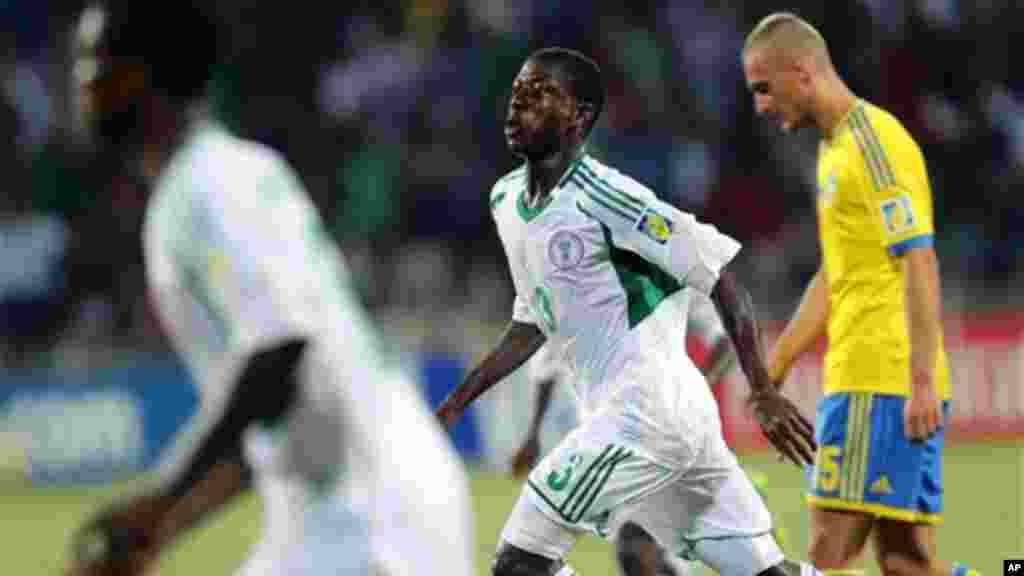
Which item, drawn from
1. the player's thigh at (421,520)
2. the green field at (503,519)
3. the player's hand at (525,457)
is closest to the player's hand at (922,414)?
the player's hand at (525,457)

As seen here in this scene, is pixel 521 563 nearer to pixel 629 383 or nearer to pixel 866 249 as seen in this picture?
pixel 629 383

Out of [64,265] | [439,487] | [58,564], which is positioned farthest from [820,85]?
[64,265]

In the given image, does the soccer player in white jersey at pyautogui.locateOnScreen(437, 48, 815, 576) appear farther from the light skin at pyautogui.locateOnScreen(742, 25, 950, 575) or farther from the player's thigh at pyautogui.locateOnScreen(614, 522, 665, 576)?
the light skin at pyautogui.locateOnScreen(742, 25, 950, 575)

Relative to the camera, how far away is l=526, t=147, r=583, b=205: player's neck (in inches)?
245

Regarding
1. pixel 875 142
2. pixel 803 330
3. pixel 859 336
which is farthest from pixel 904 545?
pixel 875 142

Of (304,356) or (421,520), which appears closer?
(304,356)

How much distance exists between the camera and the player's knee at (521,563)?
6082 mm

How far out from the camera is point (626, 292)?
618cm

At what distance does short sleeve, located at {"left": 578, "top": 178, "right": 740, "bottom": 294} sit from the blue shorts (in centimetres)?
101

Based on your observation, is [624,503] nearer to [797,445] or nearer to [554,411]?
[797,445]

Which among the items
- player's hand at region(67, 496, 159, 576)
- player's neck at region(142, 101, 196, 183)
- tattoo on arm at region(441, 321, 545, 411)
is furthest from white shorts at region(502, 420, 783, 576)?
player's hand at region(67, 496, 159, 576)

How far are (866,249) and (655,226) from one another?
3.64 feet

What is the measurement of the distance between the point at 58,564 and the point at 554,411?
3310 millimetres

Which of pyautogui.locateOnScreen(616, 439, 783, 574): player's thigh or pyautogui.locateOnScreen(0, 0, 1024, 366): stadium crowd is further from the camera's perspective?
pyautogui.locateOnScreen(0, 0, 1024, 366): stadium crowd
